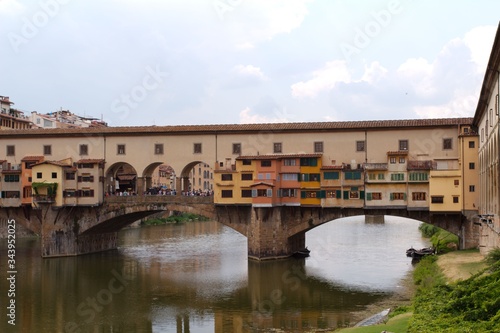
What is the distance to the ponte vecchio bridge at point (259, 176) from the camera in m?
37.4

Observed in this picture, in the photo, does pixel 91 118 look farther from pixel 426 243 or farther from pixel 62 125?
pixel 426 243

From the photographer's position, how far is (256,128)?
4172cm

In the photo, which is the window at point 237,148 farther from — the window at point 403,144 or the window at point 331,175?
the window at point 403,144

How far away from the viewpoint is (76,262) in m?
41.9

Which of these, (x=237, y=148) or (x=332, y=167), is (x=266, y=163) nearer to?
(x=237, y=148)

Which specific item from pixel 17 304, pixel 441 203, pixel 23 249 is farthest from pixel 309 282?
pixel 23 249

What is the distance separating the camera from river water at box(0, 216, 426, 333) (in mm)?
25078

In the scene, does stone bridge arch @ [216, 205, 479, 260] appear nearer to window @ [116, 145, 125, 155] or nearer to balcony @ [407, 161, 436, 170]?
balcony @ [407, 161, 436, 170]

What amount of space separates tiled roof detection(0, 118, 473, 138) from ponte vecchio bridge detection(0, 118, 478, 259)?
7cm

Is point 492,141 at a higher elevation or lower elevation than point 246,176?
higher

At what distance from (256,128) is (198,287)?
13.5 meters

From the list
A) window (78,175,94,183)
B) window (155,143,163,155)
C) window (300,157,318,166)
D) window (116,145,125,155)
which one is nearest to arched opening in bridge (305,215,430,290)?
window (300,157,318,166)

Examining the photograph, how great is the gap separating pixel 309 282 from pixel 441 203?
9.53 metres

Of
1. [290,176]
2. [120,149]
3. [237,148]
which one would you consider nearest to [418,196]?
[290,176]
